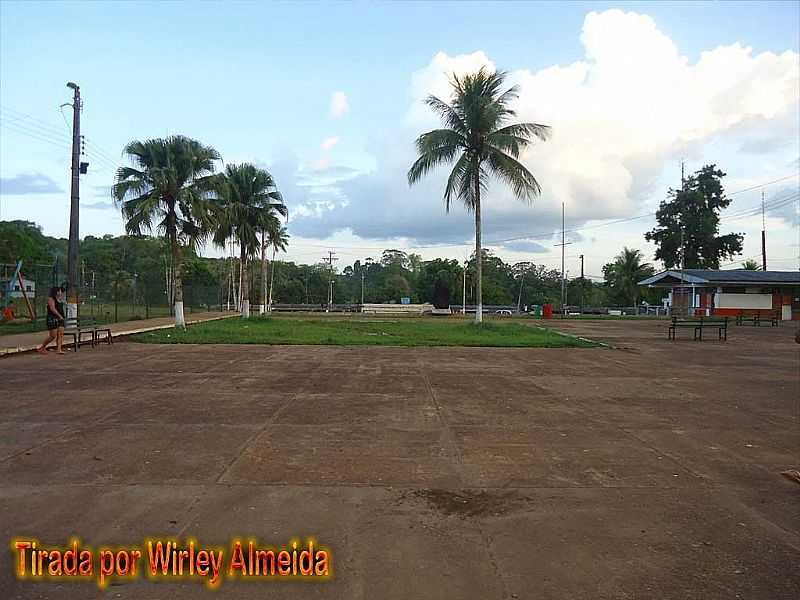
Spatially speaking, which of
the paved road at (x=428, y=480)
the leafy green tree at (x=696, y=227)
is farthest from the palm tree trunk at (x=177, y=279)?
the leafy green tree at (x=696, y=227)

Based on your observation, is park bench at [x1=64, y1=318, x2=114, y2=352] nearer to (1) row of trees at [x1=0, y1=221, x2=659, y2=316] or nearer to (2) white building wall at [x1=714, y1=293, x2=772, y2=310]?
(1) row of trees at [x1=0, y1=221, x2=659, y2=316]

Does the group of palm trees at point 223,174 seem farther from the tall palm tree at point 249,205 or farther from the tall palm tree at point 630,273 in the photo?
the tall palm tree at point 630,273

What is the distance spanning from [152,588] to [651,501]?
12.2ft

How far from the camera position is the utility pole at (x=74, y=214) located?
18.7 metres

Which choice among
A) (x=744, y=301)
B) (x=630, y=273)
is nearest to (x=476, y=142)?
(x=744, y=301)

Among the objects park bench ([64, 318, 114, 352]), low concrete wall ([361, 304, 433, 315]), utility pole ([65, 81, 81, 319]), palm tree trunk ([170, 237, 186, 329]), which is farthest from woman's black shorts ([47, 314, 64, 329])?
low concrete wall ([361, 304, 433, 315])

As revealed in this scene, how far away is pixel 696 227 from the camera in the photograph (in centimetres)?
5697

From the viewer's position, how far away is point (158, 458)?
584 cm

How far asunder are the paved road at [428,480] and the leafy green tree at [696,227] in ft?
168

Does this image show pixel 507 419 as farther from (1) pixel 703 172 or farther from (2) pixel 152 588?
(1) pixel 703 172

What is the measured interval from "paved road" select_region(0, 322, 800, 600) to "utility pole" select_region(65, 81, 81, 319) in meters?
8.54

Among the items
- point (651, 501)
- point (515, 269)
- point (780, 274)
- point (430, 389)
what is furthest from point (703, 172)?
point (651, 501)

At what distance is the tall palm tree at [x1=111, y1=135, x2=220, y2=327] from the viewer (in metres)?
22.1

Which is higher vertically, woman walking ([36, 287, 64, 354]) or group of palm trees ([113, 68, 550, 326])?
group of palm trees ([113, 68, 550, 326])
